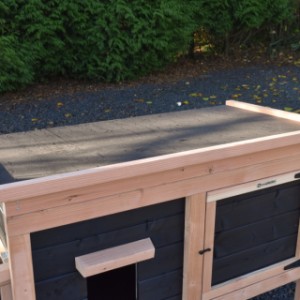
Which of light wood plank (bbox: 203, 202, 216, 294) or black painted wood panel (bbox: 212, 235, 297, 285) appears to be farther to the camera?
black painted wood panel (bbox: 212, 235, 297, 285)

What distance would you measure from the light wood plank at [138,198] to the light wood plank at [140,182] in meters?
0.02

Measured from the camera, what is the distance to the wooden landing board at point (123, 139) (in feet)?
5.46

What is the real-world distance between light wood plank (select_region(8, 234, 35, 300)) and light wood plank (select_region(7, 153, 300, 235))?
37mm

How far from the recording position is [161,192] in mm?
1703

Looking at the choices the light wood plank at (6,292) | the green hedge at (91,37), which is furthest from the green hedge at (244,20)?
the light wood plank at (6,292)

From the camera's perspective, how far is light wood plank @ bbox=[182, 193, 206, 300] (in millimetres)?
1812

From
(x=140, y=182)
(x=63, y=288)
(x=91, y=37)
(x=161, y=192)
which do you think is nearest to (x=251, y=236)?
(x=161, y=192)

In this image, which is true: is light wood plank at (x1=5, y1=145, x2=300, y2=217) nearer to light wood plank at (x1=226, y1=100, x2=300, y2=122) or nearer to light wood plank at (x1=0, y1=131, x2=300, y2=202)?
light wood plank at (x1=0, y1=131, x2=300, y2=202)

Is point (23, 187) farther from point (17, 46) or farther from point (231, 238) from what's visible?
point (17, 46)

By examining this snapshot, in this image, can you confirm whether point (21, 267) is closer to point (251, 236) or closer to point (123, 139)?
point (123, 139)

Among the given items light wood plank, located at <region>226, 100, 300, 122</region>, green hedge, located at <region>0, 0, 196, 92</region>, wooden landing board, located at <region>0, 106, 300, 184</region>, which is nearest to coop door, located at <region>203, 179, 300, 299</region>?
wooden landing board, located at <region>0, 106, 300, 184</region>

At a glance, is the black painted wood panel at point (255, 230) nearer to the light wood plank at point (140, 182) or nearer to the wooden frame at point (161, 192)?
the wooden frame at point (161, 192)

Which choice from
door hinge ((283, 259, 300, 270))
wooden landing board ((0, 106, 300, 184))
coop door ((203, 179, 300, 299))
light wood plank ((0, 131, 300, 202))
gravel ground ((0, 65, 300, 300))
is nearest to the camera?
light wood plank ((0, 131, 300, 202))

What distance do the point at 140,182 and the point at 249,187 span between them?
559 mm
